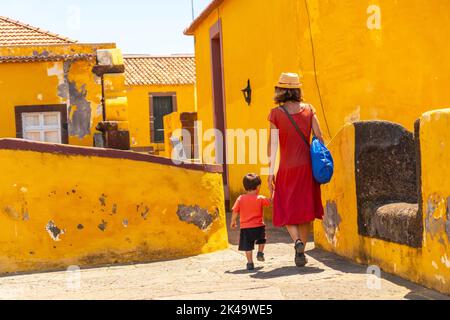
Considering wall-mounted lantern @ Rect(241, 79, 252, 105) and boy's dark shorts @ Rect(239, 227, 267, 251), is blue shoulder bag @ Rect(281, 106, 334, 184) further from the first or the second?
wall-mounted lantern @ Rect(241, 79, 252, 105)

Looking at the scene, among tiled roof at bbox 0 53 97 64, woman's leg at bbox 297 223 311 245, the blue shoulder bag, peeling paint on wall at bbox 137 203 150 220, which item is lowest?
woman's leg at bbox 297 223 311 245

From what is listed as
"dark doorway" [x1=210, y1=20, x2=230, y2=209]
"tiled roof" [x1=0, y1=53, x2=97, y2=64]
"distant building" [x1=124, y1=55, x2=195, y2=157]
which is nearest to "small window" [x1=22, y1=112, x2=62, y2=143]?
"tiled roof" [x1=0, y1=53, x2=97, y2=64]

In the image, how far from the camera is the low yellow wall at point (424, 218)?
4875mm

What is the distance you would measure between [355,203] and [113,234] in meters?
2.37

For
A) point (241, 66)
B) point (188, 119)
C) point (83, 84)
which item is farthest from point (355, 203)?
point (188, 119)

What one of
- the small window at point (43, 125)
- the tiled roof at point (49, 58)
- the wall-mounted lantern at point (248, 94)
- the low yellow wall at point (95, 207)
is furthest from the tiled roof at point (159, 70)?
the low yellow wall at point (95, 207)

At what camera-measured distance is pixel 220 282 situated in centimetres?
580

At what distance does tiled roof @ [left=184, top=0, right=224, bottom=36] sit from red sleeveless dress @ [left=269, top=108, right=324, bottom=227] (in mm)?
7206

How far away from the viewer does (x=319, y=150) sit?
248 inches

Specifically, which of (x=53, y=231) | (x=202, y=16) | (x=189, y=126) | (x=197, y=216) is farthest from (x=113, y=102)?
(x=53, y=231)

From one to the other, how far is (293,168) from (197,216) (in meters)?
1.51

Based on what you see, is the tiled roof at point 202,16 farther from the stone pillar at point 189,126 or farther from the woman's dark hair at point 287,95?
the woman's dark hair at point 287,95

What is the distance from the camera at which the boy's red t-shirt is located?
6578 mm
